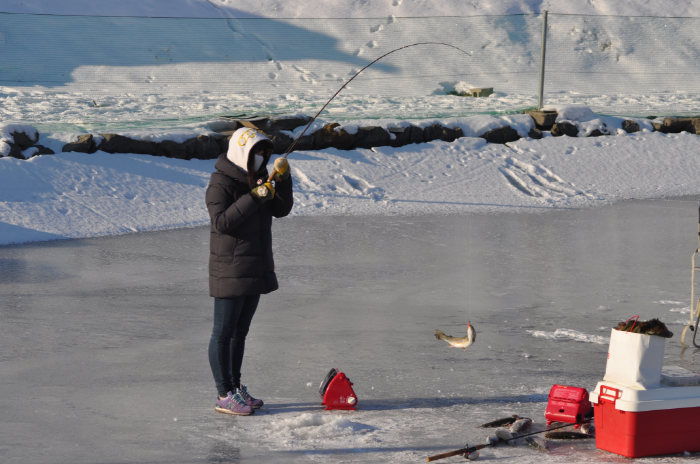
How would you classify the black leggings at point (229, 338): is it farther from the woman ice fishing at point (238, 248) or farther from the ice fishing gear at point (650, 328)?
the ice fishing gear at point (650, 328)

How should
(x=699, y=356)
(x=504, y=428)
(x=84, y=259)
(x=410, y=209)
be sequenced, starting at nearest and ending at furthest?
1. (x=504, y=428)
2. (x=699, y=356)
3. (x=84, y=259)
4. (x=410, y=209)

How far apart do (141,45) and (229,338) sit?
16553 mm

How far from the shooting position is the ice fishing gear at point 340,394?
14.3 feet

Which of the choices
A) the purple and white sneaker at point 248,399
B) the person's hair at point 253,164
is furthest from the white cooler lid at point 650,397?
the person's hair at point 253,164

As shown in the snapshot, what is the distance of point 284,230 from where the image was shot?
963cm

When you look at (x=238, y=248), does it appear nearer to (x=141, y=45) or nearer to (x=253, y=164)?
(x=253, y=164)

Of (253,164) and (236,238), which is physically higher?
(253,164)

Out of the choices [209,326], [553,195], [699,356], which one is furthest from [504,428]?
[553,195]

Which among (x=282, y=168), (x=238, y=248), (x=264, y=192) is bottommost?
(x=238, y=248)

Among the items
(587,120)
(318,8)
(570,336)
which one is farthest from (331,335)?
(318,8)

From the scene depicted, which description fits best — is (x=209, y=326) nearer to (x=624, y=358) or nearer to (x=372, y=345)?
(x=372, y=345)

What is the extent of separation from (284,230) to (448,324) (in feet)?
12.9

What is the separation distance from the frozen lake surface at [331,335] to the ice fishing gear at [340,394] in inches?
2.6

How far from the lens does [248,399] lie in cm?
433
